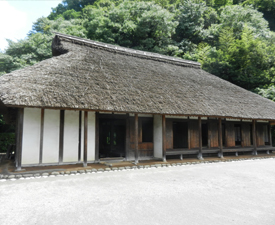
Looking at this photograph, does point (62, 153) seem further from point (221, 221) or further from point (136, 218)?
point (221, 221)

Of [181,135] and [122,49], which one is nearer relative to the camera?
[181,135]

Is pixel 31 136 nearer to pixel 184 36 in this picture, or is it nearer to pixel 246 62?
pixel 246 62

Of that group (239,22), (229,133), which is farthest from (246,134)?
(239,22)

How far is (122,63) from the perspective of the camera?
9305mm

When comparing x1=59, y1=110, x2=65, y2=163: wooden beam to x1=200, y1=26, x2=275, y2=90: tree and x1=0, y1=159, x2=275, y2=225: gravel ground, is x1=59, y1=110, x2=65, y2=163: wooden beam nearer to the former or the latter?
x1=0, y1=159, x2=275, y2=225: gravel ground

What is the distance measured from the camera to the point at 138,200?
12.0ft

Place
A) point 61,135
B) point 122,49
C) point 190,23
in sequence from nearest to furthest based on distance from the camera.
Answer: point 61,135 < point 122,49 < point 190,23

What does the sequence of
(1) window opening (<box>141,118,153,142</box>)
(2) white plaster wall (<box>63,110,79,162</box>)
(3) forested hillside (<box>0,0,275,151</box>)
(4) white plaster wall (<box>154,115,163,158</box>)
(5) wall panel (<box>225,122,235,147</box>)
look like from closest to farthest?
(2) white plaster wall (<box>63,110,79,162</box>) → (4) white plaster wall (<box>154,115,163,158</box>) → (1) window opening (<box>141,118,153,142</box>) → (5) wall panel (<box>225,122,235,147</box>) → (3) forested hillside (<box>0,0,275,151</box>)

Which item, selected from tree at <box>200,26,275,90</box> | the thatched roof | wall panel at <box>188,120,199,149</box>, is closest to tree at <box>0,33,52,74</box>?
the thatched roof

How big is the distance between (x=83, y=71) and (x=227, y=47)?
1771 centimetres

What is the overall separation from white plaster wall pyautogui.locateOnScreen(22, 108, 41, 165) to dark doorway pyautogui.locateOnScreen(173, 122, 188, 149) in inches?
246

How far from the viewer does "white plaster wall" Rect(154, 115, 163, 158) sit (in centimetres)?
859

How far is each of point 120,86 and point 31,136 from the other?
11.3 ft

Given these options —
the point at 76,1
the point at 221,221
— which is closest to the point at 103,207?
the point at 221,221
